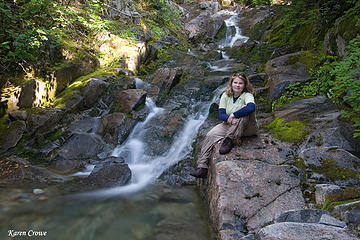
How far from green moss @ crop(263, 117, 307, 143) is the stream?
7.78 feet

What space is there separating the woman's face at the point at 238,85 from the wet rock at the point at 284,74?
125 inches

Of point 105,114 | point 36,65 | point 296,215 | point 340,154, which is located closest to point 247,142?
point 340,154

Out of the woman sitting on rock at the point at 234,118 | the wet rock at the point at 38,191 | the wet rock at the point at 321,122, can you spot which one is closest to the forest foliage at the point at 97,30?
the wet rock at the point at 321,122

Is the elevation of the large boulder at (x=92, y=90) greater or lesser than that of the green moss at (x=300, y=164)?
greater

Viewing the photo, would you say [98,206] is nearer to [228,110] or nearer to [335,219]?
[228,110]

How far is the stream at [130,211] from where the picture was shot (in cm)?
379

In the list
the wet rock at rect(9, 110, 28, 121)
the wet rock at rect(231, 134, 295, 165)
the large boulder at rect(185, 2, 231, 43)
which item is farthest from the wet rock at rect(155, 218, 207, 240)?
the large boulder at rect(185, 2, 231, 43)

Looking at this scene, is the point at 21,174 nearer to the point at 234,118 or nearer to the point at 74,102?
the point at 74,102

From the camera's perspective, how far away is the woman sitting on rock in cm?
418

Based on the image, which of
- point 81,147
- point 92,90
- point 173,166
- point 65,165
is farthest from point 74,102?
point 173,166

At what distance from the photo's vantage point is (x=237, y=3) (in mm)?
32562

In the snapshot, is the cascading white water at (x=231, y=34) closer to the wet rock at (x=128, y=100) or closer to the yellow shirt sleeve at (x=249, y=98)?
the wet rock at (x=128, y=100)

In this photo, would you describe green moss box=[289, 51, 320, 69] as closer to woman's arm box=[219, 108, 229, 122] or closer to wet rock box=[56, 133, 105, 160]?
woman's arm box=[219, 108, 229, 122]

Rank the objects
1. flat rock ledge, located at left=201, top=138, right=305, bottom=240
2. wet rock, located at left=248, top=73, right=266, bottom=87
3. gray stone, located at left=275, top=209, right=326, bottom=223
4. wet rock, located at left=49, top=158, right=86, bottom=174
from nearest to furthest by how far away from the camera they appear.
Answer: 1. gray stone, located at left=275, top=209, right=326, bottom=223
2. flat rock ledge, located at left=201, top=138, right=305, bottom=240
3. wet rock, located at left=49, top=158, right=86, bottom=174
4. wet rock, located at left=248, top=73, right=266, bottom=87
